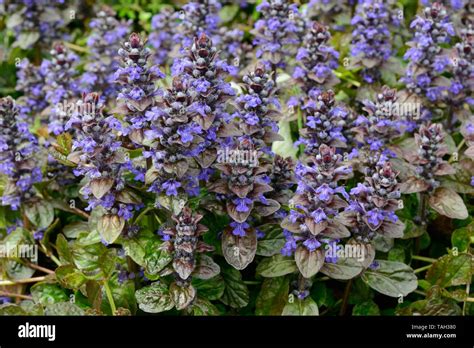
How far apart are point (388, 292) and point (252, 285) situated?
101 centimetres

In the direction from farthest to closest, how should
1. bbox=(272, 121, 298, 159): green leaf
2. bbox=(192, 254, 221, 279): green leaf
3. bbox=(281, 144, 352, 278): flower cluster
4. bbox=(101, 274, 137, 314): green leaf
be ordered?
bbox=(272, 121, 298, 159): green leaf, bbox=(101, 274, 137, 314): green leaf, bbox=(192, 254, 221, 279): green leaf, bbox=(281, 144, 352, 278): flower cluster

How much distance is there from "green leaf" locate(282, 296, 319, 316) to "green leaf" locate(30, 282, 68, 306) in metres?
1.57

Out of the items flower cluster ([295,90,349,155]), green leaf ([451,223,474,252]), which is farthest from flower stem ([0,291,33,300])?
green leaf ([451,223,474,252])

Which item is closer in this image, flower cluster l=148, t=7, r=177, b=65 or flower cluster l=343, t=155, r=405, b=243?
flower cluster l=343, t=155, r=405, b=243

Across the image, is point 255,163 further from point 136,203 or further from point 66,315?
point 66,315

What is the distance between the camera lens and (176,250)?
12.8 feet

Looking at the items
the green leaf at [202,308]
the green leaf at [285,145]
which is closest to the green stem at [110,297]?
the green leaf at [202,308]

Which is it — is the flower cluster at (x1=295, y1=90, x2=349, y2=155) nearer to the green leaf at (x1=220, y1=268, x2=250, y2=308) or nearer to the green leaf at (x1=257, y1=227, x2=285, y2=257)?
the green leaf at (x1=257, y1=227, x2=285, y2=257)

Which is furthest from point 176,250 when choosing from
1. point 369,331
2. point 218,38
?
point 218,38

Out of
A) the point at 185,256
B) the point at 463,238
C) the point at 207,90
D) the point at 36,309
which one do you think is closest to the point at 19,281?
the point at 36,309

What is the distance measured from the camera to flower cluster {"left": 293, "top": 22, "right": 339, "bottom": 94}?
476 centimetres

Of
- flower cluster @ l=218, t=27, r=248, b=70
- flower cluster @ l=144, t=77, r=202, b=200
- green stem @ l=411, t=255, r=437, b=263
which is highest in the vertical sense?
flower cluster @ l=218, t=27, r=248, b=70

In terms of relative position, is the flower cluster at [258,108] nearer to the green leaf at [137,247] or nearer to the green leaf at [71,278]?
the green leaf at [137,247]

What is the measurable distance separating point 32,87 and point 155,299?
261 centimetres
